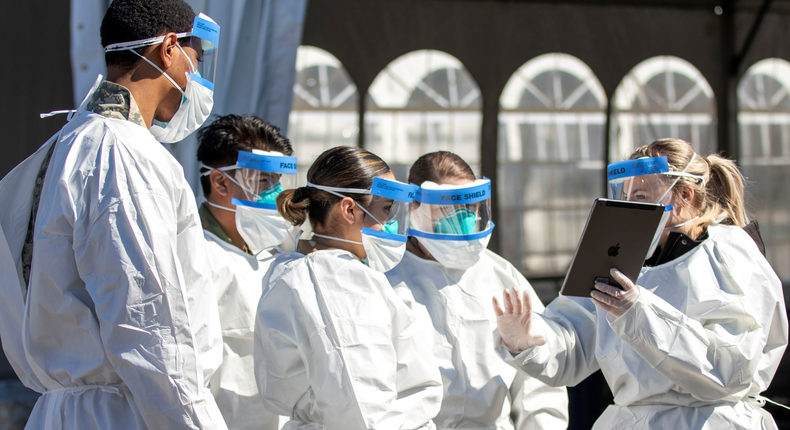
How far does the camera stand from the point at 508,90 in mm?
5395

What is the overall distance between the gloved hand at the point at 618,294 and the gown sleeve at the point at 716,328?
23 mm

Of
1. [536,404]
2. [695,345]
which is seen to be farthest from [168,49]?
[536,404]

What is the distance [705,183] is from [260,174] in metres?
1.82

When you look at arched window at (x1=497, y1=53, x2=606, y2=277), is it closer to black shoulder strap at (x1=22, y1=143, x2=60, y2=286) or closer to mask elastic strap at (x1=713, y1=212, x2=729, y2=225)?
mask elastic strap at (x1=713, y1=212, x2=729, y2=225)

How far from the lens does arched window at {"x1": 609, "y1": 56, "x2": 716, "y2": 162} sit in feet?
18.3

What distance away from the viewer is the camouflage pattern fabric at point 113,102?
4.71 feet

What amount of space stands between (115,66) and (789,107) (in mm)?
6358

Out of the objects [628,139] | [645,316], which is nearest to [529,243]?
[628,139]

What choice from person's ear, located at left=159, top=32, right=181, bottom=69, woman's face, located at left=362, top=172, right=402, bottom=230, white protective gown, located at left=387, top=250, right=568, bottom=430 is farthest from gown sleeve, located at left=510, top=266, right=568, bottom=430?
person's ear, located at left=159, top=32, right=181, bottom=69

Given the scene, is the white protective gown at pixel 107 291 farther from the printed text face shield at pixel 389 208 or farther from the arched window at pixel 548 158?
the arched window at pixel 548 158

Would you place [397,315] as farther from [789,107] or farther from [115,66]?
[789,107]

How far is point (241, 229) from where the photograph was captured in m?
2.53

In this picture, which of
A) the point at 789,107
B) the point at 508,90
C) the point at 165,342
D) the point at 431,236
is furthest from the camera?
the point at 789,107

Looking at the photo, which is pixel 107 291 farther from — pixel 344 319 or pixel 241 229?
pixel 241 229
